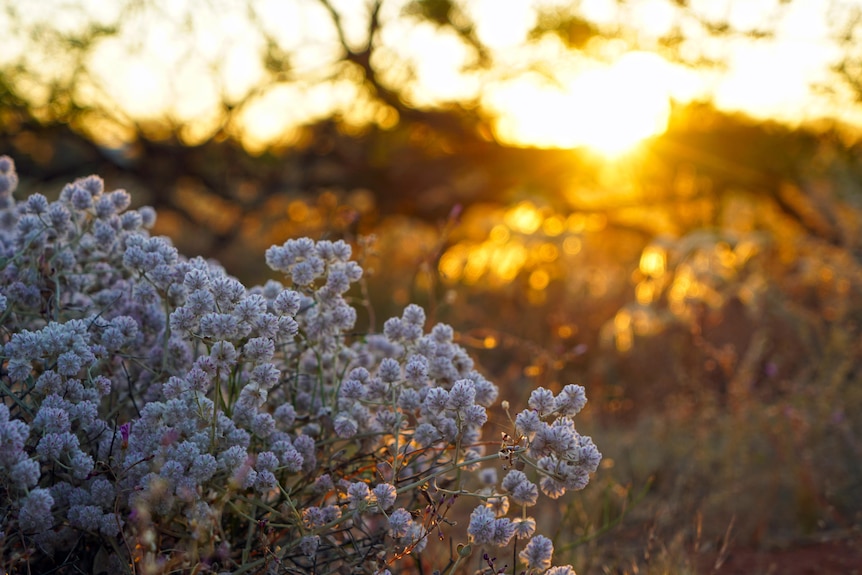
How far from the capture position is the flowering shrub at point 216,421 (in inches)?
67.4

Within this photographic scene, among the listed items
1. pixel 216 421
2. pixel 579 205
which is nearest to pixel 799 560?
pixel 216 421

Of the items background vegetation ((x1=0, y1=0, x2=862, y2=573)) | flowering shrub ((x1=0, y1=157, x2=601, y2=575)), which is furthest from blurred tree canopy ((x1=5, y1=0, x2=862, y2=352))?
flowering shrub ((x1=0, y1=157, x2=601, y2=575))

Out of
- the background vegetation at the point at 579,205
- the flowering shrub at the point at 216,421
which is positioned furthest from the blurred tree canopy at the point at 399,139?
the flowering shrub at the point at 216,421

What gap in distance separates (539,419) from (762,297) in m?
4.15

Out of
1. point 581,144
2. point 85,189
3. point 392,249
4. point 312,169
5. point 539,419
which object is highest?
point 85,189

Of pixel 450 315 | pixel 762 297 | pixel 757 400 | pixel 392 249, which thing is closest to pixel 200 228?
pixel 392 249

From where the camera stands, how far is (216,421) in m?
1.76

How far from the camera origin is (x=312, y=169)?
30.6 ft

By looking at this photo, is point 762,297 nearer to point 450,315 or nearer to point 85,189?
point 450,315

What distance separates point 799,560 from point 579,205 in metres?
5.50

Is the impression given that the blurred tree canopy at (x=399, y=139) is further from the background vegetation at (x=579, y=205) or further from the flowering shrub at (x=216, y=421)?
the flowering shrub at (x=216, y=421)

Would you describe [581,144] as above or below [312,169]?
above

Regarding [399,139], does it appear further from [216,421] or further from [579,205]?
[216,421]

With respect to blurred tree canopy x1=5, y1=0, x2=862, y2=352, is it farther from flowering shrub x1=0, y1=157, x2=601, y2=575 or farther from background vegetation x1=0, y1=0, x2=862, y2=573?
flowering shrub x1=0, y1=157, x2=601, y2=575
